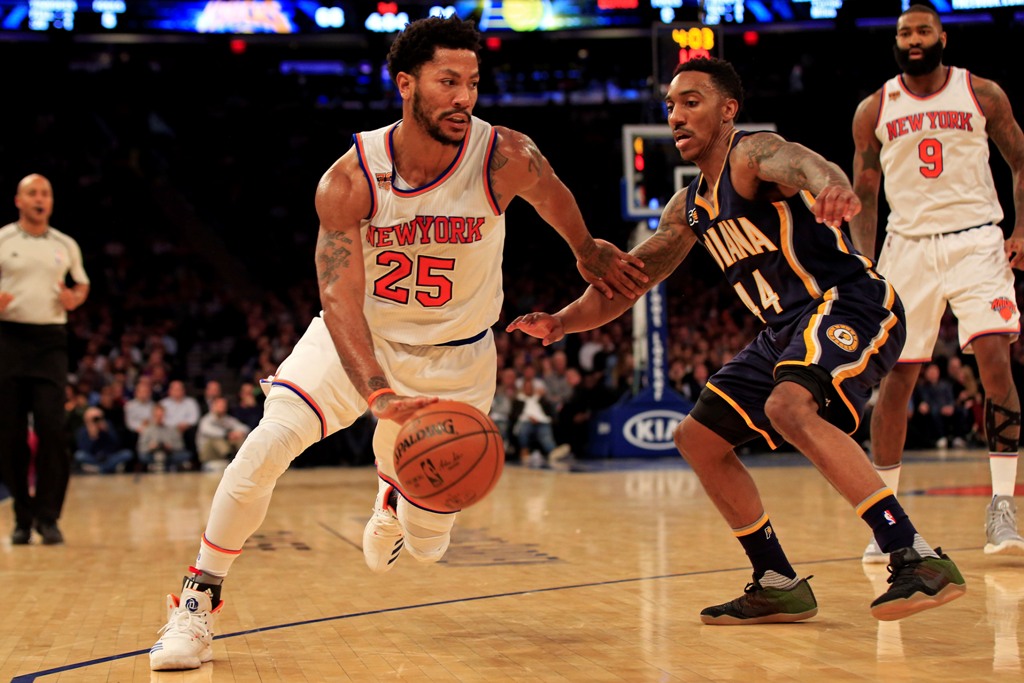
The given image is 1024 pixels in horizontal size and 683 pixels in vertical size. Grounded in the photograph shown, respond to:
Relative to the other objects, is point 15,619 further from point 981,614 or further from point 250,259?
point 250,259

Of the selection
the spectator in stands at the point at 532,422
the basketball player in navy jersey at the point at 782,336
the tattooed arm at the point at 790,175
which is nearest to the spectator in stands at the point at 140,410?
the spectator in stands at the point at 532,422

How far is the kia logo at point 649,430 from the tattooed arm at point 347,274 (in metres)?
10.2

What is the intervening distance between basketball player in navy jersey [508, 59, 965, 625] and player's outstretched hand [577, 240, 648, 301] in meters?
0.24

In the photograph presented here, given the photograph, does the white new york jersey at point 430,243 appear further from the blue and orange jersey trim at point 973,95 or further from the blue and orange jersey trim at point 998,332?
the blue and orange jersey trim at point 973,95

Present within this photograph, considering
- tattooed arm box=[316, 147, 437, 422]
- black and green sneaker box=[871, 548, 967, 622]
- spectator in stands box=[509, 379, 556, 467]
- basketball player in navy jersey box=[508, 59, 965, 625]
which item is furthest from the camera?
spectator in stands box=[509, 379, 556, 467]

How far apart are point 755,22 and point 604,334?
6.51 meters

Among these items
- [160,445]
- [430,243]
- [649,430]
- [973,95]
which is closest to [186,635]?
[430,243]

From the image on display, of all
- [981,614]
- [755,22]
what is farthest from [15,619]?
[755,22]

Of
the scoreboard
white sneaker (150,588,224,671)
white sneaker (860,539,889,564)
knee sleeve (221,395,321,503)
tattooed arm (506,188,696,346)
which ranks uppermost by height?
the scoreboard

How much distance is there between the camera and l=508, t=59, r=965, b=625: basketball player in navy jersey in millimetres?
3537

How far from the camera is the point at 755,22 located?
2000 cm

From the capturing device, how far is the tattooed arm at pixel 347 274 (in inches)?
144

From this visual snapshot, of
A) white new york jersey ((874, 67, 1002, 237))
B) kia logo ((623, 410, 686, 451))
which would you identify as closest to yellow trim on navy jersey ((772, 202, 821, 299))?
white new york jersey ((874, 67, 1002, 237))

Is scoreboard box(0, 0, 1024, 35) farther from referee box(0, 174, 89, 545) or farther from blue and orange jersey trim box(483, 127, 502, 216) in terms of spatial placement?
blue and orange jersey trim box(483, 127, 502, 216)
